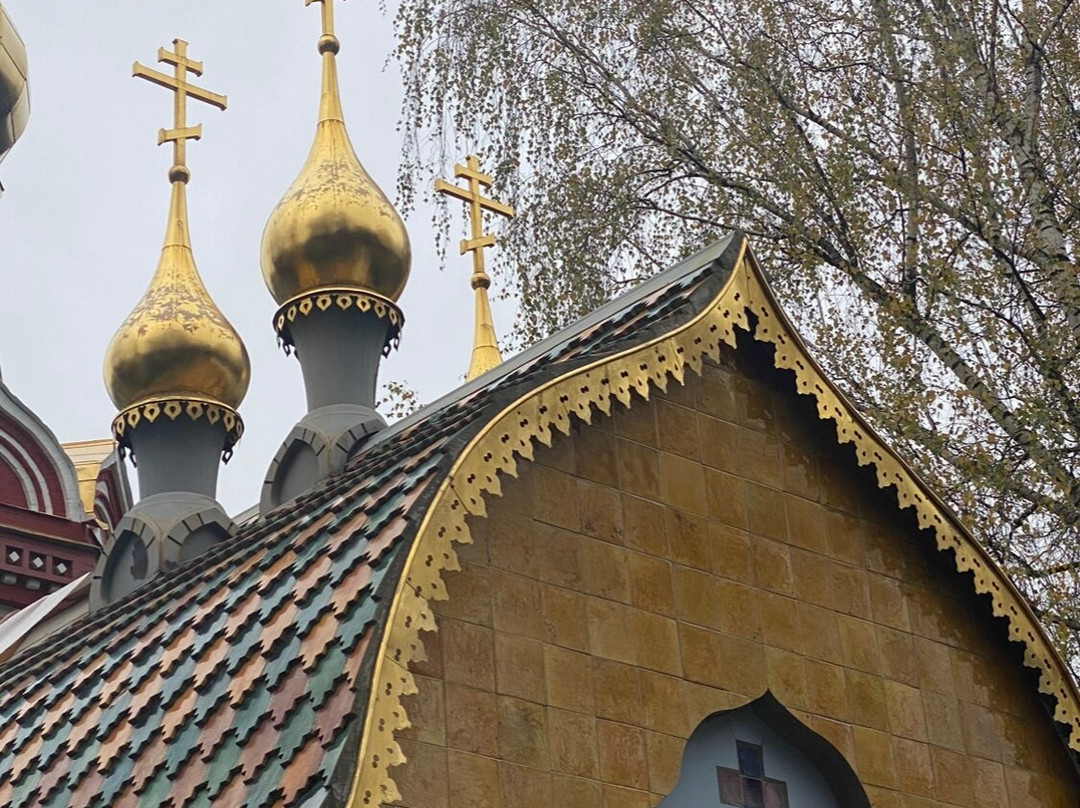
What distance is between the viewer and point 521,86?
40.3 feet

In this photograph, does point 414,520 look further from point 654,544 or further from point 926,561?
point 926,561

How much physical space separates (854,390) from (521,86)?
2807mm

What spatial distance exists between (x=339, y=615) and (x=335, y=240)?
5.38m

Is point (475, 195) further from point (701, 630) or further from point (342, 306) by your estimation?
point (701, 630)

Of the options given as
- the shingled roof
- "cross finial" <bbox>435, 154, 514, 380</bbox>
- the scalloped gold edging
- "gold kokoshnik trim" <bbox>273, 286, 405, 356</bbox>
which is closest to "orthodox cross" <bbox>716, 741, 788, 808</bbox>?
the scalloped gold edging

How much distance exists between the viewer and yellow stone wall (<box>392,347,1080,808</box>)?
6.20 m

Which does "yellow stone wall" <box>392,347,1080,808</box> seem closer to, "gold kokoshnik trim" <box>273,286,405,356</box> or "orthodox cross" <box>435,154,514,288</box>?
"gold kokoshnik trim" <box>273,286,405,356</box>

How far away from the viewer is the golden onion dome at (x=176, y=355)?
11125 mm

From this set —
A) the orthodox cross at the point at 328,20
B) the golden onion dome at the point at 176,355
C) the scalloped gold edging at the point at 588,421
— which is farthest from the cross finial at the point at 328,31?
the scalloped gold edging at the point at 588,421

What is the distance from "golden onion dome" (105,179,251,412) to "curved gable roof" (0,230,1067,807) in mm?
3058

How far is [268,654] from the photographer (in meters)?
A: 6.23

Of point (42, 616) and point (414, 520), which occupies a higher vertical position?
point (42, 616)

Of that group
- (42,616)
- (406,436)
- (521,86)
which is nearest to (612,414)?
(406,436)

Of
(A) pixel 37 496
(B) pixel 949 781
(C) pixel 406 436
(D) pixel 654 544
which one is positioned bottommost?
(B) pixel 949 781
